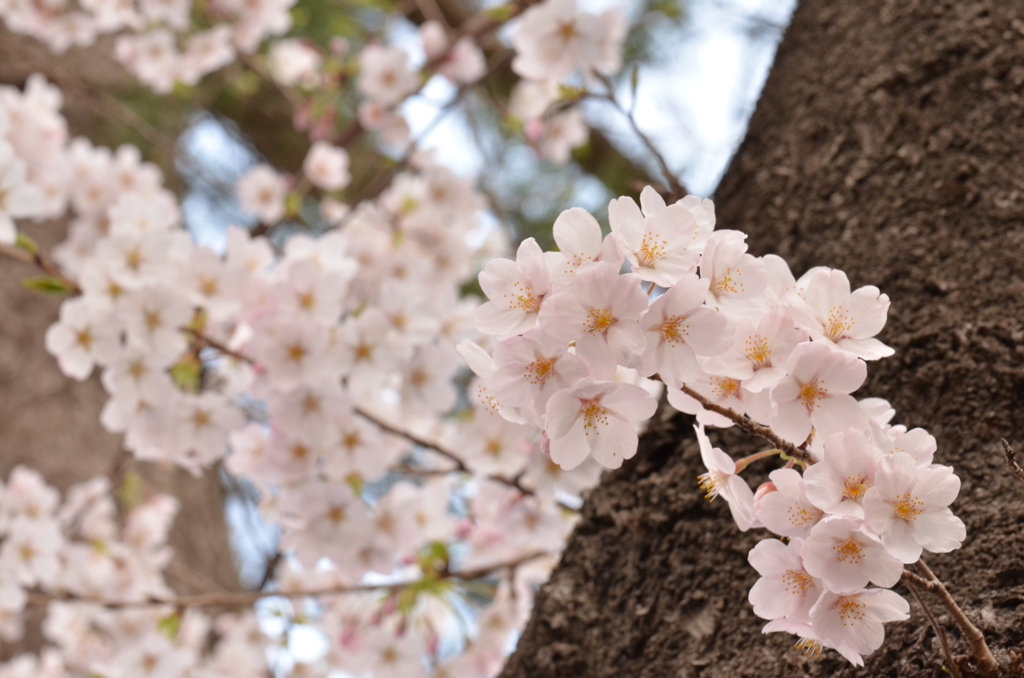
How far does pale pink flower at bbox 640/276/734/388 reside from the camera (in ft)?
1.49

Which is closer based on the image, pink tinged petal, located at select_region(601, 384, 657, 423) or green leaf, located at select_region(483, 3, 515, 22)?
pink tinged petal, located at select_region(601, 384, 657, 423)

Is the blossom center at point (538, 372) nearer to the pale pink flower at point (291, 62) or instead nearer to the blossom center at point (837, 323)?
the blossom center at point (837, 323)

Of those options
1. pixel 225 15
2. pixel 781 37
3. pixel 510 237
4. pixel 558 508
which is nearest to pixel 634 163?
pixel 510 237

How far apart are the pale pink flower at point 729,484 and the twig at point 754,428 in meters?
0.02

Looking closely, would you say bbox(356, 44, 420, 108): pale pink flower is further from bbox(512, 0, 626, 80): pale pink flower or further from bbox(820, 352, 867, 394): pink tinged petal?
bbox(820, 352, 867, 394): pink tinged petal

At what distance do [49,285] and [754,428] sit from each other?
93 cm

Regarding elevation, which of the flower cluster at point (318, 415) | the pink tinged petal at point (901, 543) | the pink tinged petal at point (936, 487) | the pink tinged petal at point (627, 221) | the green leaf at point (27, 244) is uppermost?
the pink tinged petal at point (627, 221)

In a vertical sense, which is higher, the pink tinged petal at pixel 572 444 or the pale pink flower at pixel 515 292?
the pale pink flower at pixel 515 292

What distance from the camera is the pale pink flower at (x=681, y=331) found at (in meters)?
0.45

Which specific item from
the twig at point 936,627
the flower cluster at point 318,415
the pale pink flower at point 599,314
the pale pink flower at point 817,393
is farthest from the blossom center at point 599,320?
the flower cluster at point 318,415

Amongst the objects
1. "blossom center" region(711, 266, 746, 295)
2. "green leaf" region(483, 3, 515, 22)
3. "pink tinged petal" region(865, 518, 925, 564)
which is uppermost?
"blossom center" region(711, 266, 746, 295)

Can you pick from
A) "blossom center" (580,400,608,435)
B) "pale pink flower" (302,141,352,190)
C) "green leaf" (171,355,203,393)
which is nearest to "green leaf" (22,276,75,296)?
"green leaf" (171,355,203,393)

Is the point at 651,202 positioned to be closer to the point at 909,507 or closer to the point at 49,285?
the point at 909,507

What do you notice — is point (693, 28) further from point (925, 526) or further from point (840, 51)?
point (925, 526)
